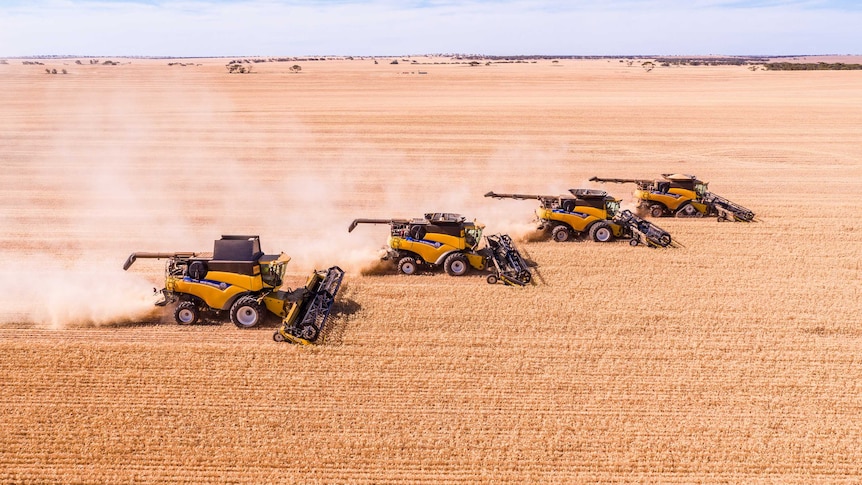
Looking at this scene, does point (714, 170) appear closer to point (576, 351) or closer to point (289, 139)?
point (576, 351)

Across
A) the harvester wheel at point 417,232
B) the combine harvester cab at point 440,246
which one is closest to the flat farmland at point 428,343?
the combine harvester cab at point 440,246

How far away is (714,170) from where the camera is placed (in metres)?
39.7

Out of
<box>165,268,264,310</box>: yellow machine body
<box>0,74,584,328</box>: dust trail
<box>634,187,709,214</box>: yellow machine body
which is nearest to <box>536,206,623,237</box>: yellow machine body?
<box>0,74,584,328</box>: dust trail

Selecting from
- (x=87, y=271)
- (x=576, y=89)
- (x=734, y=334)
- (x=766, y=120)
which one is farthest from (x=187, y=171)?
(x=576, y=89)

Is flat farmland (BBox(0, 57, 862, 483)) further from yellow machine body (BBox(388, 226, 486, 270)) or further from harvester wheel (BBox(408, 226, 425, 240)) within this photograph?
harvester wheel (BBox(408, 226, 425, 240))

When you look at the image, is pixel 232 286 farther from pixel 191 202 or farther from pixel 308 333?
pixel 191 202

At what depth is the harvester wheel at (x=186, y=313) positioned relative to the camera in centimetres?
1636

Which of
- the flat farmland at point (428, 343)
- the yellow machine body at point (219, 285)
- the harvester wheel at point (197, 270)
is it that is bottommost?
the flat farmland at point (428, 343)

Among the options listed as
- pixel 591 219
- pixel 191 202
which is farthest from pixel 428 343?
pixel 191 202

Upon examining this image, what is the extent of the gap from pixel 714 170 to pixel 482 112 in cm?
3054

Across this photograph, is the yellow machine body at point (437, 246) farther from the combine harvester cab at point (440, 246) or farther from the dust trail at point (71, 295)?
the dust trail at point (71, 295)

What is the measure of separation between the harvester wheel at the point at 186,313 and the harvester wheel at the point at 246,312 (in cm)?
109

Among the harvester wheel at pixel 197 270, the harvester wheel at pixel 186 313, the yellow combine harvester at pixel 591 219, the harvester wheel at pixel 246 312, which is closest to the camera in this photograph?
the harvester wheel at pixel 197 270

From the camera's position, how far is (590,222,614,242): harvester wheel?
2441 cm
